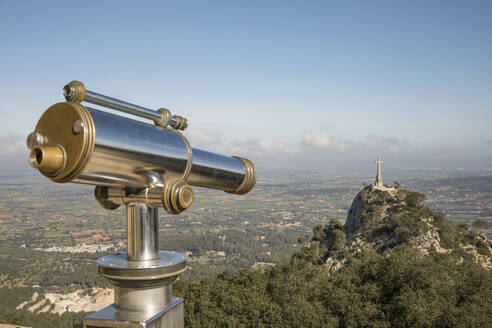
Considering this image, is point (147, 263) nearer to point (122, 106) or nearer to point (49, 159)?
point (49, 159)

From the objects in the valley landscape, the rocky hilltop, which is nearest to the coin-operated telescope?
the rocky hilltop

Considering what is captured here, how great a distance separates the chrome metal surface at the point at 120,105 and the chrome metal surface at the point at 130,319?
0.99m

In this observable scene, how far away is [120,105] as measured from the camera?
1948 mm

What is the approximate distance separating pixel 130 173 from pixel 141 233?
0.32 m

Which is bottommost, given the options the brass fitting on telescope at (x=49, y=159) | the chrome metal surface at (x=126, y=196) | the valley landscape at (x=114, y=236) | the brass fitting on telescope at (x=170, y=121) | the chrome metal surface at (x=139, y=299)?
the valley landscape at (x=114, y=236)

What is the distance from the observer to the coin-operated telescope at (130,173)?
1613 millimetres

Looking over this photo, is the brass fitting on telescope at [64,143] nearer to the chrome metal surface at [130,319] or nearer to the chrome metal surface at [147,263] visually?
the chrome metal surface at [147,263]

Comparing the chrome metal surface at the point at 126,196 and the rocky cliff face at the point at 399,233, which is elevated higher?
the chrome metal surface at the point at 126,196

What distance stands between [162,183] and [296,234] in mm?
123019

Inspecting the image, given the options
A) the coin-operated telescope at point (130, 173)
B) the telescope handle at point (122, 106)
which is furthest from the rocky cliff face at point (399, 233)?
the coin-operated telescope at point (130, 173)

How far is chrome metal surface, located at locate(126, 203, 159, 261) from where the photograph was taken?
1.91 metres

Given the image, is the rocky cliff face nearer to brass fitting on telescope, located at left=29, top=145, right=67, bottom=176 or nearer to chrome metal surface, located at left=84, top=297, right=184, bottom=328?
chrome metal surface, located at left=84, top=297, right=184, bottom=328

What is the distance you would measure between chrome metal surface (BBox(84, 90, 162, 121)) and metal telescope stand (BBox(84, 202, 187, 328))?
478 mm

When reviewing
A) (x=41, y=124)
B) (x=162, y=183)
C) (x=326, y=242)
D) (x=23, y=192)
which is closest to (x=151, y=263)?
(x=162, y=183)
